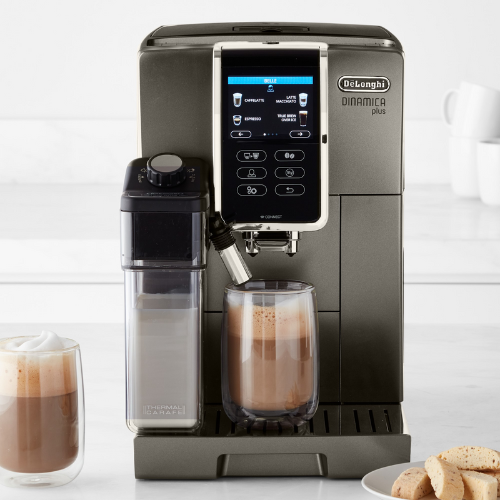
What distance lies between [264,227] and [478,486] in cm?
34

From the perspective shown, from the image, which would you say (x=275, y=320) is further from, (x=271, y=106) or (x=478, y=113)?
(x=478, y=113)

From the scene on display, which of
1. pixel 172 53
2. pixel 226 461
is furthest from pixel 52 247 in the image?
pixel 226 461

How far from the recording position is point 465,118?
2.43 metres

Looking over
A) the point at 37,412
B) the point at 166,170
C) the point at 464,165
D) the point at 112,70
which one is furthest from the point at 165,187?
the point at 112,70

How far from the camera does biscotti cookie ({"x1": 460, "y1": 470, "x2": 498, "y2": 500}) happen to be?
0.72m

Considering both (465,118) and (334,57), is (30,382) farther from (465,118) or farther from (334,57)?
(465,118)

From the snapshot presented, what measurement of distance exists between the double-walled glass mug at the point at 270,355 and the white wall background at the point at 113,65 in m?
1.90

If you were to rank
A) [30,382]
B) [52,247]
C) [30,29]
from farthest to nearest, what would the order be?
[30,29]
[52,247]
[30,382]

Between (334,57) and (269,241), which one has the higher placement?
(334,57)

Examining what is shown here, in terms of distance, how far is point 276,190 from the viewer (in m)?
0.90

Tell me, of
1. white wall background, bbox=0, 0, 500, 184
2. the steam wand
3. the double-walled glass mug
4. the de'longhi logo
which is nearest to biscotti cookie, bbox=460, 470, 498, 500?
the double-walled glass mug

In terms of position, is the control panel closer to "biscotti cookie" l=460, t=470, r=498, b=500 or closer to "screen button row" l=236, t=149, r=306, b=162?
"screen button row" l=236, t=149, r=306, b=162

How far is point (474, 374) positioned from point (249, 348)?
47cm

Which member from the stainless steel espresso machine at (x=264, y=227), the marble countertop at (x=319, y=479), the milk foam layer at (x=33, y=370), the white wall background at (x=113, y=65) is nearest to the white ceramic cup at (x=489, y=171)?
the white wall background at (x=113, y=65)
